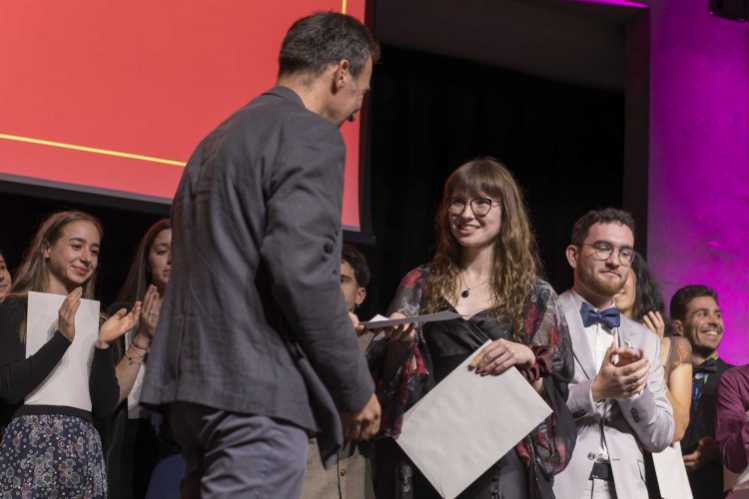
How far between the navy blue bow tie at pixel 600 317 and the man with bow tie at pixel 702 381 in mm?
1170

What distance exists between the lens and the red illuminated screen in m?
4.09

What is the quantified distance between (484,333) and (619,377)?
43 cm

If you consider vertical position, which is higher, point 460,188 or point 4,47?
point 4,47

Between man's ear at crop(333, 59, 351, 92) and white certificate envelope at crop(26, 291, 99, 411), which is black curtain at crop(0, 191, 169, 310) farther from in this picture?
man's ear at crop(333, 59, 351, 92)

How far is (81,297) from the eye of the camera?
3.70m

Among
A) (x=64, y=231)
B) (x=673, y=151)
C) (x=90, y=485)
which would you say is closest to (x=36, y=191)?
(x=64, y=231)

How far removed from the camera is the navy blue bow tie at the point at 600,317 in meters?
3.41

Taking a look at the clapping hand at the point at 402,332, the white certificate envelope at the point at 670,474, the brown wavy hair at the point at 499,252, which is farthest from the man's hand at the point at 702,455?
the clapping hand at the point at 402,332

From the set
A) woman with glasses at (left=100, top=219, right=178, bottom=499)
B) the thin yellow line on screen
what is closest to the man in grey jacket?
woman with glasses at (left=100, top=219, right=178, bottom=499)

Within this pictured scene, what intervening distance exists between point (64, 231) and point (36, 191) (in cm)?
44

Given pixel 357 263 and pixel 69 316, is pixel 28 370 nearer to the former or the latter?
pixel 69 316

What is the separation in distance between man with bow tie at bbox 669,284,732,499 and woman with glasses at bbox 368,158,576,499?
1645 millimetres

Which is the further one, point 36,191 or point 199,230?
point 36,191

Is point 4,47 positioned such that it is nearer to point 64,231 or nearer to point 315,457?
point 64,231
